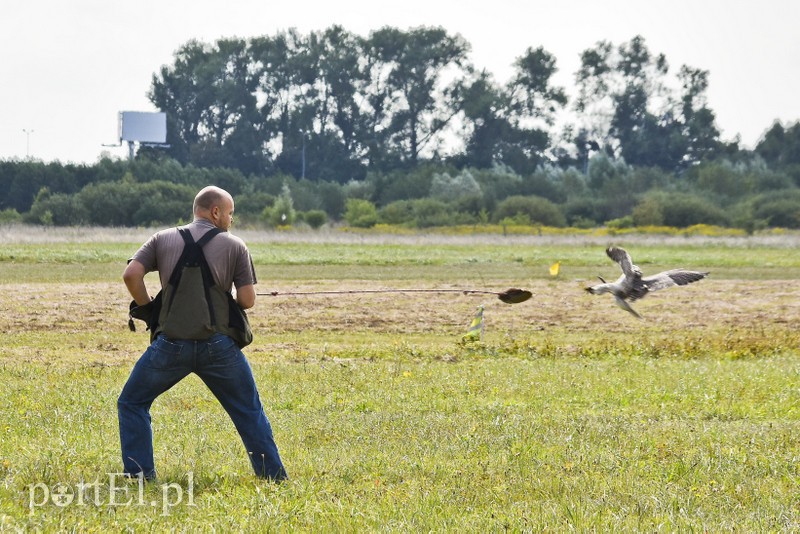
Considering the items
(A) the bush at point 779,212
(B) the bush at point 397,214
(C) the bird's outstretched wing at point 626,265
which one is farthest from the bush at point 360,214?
(C) the bird's outstretched wing at point 626,265

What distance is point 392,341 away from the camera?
60.4 feet

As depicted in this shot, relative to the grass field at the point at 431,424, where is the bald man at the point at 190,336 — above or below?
above

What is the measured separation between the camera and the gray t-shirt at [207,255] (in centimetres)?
676

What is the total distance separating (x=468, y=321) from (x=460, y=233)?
51607 millimetres

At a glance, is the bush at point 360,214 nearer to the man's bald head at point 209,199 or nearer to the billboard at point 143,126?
the billboard at point 143,126

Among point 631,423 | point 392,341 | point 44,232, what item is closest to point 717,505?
point 631,423

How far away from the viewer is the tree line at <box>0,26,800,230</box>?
94.6 m

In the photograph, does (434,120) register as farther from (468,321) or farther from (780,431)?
(780,431)

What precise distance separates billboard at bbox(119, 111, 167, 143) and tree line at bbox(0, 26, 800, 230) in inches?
65.9

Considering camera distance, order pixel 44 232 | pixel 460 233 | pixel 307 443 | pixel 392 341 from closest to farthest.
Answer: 1. pixel 307 443
2. pixel 392 341
3. pixel 44 232
4. pixel 460 233

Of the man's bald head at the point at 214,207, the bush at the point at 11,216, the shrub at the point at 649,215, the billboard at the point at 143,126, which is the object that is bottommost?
the bush at the point at 11,216

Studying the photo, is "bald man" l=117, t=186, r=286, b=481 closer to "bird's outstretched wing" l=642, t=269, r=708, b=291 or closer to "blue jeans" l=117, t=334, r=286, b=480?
"blue jeans" l=117, t=334, r=286, b=480

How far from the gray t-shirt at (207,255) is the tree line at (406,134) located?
85.6 meters

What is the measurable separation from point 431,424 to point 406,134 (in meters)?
97.0
